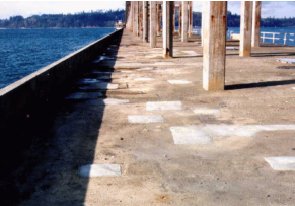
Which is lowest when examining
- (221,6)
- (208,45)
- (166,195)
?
(166,195)

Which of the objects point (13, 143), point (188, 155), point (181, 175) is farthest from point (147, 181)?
point (13, 143)

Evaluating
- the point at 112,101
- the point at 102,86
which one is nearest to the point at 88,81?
the point at 102,86

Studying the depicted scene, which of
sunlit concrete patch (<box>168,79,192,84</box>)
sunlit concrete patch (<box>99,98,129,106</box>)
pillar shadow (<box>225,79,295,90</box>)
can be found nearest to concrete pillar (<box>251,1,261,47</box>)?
pillar shadow (<box>225,79,295,90</box>)

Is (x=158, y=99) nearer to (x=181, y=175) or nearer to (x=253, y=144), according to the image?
(x=253, y=144)

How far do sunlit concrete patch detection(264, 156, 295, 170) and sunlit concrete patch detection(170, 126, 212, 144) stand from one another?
116 cm

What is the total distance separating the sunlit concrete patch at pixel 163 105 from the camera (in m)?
8.86

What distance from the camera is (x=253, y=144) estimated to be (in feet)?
20.2

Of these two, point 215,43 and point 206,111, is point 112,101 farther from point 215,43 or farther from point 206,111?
point 215,43

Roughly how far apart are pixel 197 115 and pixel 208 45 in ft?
9.93

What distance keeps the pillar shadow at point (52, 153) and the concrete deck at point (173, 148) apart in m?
0.02

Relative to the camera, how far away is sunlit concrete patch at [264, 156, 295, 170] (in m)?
5.19

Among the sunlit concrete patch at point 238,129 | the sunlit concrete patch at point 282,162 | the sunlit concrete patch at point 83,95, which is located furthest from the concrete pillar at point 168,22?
the sunlit concrete patch at point 282,162

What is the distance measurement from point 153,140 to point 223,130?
4.41ft

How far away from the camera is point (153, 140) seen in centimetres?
652
